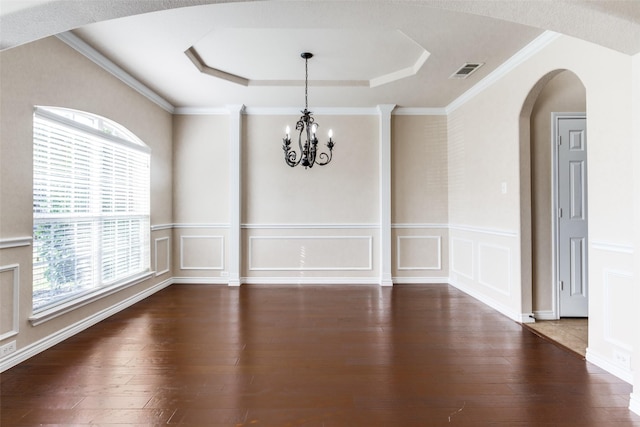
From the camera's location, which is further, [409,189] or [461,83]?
[409,189]

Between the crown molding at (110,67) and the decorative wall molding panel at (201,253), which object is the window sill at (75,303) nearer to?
the decorative wall molding panel at (201,253)

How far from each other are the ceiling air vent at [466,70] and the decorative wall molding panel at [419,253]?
238 cm

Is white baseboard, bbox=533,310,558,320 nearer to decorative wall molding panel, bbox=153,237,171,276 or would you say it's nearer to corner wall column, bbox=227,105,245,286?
corner wall column, bbox=227,105,245,286

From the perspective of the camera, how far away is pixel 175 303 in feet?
13.9

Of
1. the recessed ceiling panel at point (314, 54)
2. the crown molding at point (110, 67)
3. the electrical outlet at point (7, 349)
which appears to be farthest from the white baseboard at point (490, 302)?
the crown molding at point (110, 67)

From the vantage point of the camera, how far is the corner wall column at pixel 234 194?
17.0 ft

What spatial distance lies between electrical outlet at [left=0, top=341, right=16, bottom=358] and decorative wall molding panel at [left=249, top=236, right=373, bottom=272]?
3052 millimetres

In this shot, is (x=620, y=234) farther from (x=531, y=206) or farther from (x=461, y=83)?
(x=461, y=83)

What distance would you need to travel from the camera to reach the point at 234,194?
519 centimetres

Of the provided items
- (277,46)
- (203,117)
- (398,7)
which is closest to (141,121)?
(203,117)

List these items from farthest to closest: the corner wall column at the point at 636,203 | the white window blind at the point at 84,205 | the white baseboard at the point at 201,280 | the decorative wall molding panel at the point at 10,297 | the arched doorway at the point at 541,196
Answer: the white baseboard at the point at 201,280, the arched doorway at the point at 541,196, the white window blind at the point at 84,205, the decorative wall molding panel at the point at 10,297, the corner wall column at the point at 636,203

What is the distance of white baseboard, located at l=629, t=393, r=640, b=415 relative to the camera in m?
1.94

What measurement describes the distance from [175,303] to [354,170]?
3.14m

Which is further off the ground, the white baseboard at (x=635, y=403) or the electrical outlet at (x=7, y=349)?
the electrical outlet at (x=7, y=349)
